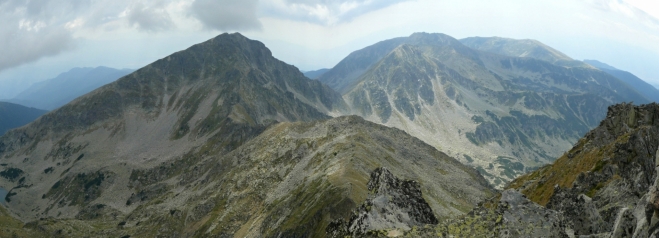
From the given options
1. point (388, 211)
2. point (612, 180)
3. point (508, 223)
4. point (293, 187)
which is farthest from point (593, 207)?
point (293, 187)

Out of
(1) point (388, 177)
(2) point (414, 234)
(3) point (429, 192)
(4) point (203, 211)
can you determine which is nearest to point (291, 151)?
(4) point (203, 211)

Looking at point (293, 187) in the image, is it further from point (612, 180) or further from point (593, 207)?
point (593, 207)

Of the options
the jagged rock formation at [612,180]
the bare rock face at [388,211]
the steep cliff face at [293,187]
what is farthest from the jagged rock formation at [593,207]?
the steep cliff face at [293,187]

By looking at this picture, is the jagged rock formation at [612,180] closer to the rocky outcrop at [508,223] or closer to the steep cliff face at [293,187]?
the rocky outcrop at [508,223]

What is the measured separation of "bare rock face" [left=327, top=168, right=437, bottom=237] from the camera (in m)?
24.5

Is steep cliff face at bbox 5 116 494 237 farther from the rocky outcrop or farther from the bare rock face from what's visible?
the rocky outcrop

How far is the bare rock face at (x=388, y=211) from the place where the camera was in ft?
80.3

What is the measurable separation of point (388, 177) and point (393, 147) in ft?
415

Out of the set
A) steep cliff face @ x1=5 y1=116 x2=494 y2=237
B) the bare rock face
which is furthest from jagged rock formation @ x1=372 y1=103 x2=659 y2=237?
steep cliff face @ x1=5 y1=116 x2=494 y2=237

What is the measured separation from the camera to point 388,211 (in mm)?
26078

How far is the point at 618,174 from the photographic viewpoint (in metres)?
59.6

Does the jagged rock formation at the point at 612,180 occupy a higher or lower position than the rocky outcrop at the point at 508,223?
lower

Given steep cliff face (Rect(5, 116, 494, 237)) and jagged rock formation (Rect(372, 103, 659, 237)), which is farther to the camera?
steep cliff face (Rect(5, 116, 494, 237))

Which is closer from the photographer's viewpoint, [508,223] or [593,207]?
[508,223]
